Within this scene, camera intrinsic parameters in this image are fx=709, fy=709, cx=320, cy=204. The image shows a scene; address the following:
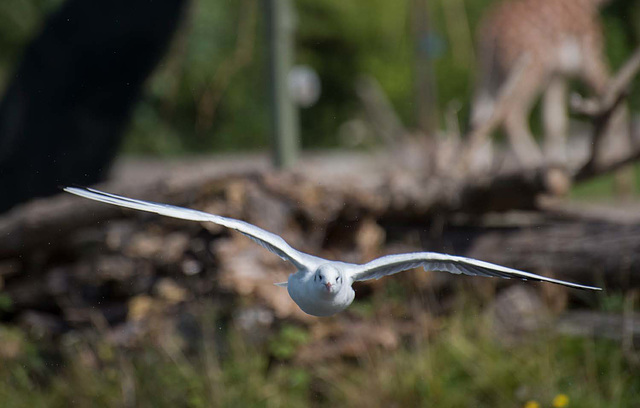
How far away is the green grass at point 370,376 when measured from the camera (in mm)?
1912

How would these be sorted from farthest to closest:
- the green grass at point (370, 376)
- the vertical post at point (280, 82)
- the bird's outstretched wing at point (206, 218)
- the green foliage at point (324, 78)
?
the green foliage at point (324, 78)
the vertical post at point (280, 82)
the green grass at point (370, 376)
the bird's outstretched wing at point (206, 218)

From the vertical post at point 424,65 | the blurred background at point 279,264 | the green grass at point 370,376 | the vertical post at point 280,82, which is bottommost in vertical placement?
the green grass at point 370,376

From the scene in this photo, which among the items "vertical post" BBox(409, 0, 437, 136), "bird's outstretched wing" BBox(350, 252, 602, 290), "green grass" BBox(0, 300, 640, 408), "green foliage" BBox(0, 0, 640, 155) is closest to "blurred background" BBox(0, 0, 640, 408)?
"green grass" BBox(0, 300, 640, 408)

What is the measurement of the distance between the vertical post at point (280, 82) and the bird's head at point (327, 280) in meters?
1.78

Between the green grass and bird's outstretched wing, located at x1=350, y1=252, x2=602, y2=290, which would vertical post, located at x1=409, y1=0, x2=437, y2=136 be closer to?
the green grass

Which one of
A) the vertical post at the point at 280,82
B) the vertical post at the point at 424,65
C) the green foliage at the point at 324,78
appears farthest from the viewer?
the green foliage at the point at 324,78

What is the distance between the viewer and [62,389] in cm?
220

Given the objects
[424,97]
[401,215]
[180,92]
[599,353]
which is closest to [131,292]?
[401,215]

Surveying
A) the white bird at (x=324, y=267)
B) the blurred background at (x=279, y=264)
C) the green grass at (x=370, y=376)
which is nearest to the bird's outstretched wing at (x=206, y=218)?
the white bird at (x=324, y=267)

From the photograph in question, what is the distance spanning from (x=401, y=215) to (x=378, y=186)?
14 cm

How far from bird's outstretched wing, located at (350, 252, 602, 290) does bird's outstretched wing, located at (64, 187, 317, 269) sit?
0.15 feet

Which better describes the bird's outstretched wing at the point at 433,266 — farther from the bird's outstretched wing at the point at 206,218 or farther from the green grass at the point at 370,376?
the green grass at the point at 370,376

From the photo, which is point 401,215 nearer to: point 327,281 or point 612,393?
point 612,393

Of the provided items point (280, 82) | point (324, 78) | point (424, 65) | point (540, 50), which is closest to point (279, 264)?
point (280, 82)
